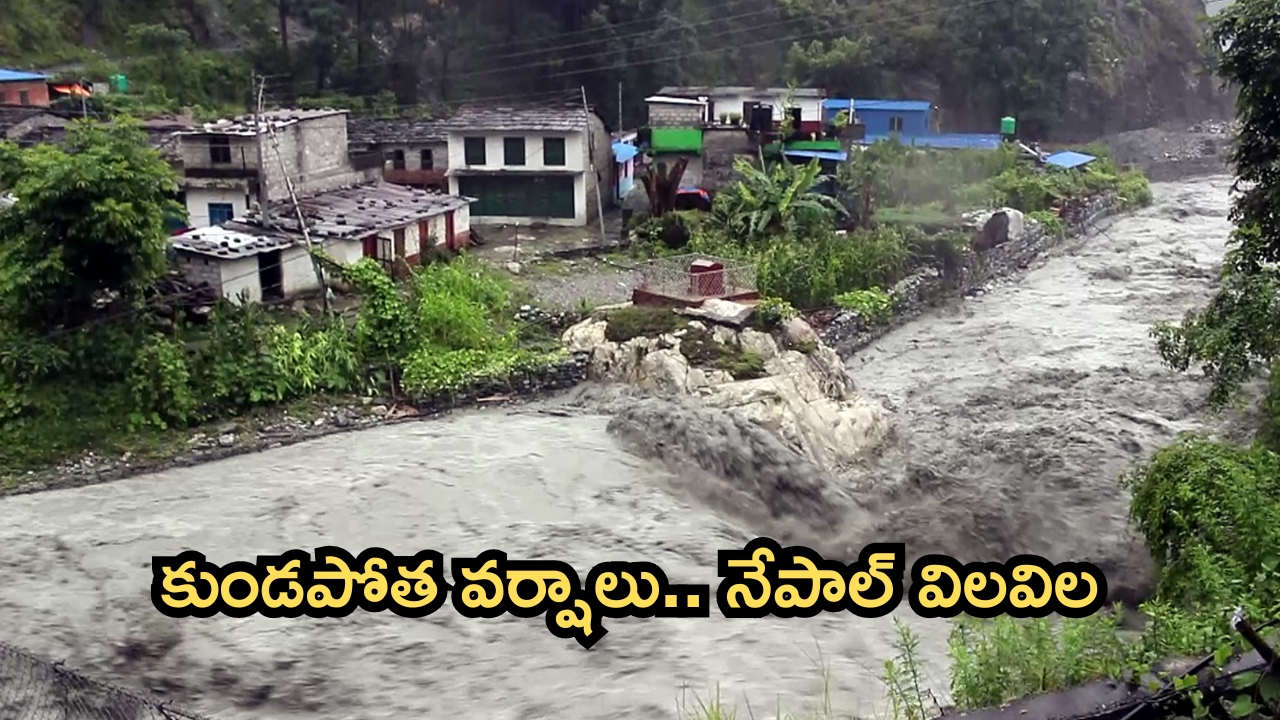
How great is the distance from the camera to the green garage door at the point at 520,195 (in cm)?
3419

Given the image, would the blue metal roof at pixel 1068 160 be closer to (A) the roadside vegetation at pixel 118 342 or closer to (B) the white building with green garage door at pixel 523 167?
(B) the white building with green garage door at pixel 523 167

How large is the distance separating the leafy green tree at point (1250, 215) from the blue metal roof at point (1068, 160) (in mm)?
28165

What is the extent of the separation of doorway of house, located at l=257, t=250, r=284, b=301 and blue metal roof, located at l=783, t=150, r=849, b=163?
54.4ft

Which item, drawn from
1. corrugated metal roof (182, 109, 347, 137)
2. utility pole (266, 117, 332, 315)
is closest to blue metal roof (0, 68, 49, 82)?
corrugated metal roof (182, 109, 347, 137)

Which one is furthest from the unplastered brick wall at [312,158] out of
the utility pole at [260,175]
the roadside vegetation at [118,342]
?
the roadside vegetation at [118,342]

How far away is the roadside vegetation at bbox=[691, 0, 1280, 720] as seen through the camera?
7715 mm

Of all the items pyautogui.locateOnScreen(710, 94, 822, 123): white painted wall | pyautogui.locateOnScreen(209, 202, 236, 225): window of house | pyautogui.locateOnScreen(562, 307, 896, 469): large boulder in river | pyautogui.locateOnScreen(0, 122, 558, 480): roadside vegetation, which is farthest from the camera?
pyautogui.locateOnScreen(710, 94, 822, 123): white painted wall

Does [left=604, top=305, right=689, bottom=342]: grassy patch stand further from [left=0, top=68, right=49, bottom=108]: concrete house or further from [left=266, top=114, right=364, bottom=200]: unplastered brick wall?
[left=0, top=68, right=49, bottom=108]: concrete house

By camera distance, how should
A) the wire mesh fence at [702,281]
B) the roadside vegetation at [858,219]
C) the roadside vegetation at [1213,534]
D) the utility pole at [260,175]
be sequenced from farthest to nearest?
the roadside vegetation at [858,219], the utility pole at [260,175], the wire mesh fence at [702,281], the roadside vegetation at [1213,534]

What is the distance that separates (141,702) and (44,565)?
5.37m

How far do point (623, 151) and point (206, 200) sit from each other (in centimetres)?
1386

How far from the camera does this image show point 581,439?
1964 centimetres

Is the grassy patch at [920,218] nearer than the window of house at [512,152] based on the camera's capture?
Yes
